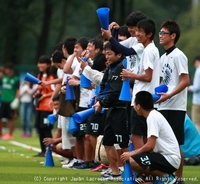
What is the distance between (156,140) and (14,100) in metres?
16.7

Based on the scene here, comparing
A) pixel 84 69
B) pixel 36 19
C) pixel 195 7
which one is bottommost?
pixel 84 69

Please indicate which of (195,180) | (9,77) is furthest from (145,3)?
(195,180)

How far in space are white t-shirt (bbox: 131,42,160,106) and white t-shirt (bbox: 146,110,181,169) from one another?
2.57ft

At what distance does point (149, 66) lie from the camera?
36.6 ft

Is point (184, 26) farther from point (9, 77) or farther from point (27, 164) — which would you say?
A: point (27, 164)

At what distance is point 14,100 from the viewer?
26812mm

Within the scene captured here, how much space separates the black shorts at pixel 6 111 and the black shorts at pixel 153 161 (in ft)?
54.0

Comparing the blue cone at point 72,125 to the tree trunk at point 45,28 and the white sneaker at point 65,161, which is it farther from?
the tree trunk at point 45,28

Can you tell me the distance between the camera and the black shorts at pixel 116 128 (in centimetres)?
1185

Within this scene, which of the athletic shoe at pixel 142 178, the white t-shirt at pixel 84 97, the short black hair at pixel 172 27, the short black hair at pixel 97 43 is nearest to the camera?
the athletic shoe at pixel 142 178

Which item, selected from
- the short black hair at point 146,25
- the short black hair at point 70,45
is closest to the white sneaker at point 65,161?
the short black hair at point 70,45

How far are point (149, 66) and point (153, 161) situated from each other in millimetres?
1408

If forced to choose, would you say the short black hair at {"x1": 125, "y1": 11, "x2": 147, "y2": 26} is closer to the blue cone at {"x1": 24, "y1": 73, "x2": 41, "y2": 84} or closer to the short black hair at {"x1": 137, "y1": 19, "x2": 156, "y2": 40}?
the short black hair at {"x1": 137, "y1": 19, "x2": 156, "y2": 40}

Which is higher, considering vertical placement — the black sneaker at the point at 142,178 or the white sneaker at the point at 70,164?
the white sneaker at the point at 70,164
